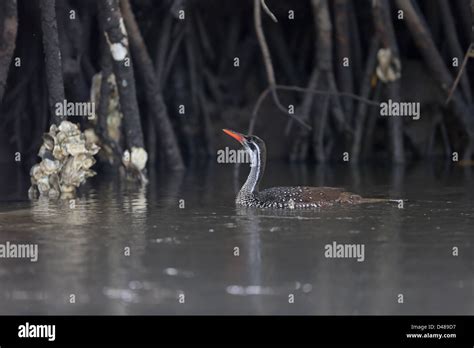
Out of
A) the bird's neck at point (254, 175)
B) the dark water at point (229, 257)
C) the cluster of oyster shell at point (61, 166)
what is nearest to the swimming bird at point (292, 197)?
the bird's neck at point (254, 175)

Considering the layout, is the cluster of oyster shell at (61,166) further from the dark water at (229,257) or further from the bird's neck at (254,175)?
the bird's neck at (254,175)

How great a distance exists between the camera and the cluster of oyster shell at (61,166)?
961 cm

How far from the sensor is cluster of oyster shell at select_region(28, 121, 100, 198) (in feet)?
31.5

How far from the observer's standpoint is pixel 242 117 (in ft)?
52.3

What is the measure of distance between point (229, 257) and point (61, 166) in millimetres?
3735

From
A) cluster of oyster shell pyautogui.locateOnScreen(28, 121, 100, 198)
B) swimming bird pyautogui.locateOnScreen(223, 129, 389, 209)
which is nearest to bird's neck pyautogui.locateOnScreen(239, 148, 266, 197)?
swimming bird pyautogui.locateOnScreen(223, 129, 389, 209)

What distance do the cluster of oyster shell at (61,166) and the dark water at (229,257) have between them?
9.5 inches

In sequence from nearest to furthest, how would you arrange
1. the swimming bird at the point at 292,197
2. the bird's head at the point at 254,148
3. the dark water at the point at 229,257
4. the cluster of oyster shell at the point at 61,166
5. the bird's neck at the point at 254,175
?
1. the dark water at the point at 229,257
2. the swimming bird at the point at 292,197
3. the bird's neck at the point at 254,175
4. the bird's head at the point at 254,148
5. the cluster of oyster shell at the point at 61,166

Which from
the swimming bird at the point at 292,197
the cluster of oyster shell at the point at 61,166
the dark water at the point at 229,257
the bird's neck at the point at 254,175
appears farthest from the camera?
the cluster of oyster shell at the point at 61,166

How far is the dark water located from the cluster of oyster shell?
0.79 ft

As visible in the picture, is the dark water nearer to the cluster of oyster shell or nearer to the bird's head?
the cluster of oyster shell

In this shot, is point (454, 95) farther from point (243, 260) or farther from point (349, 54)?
point (243, 260)
